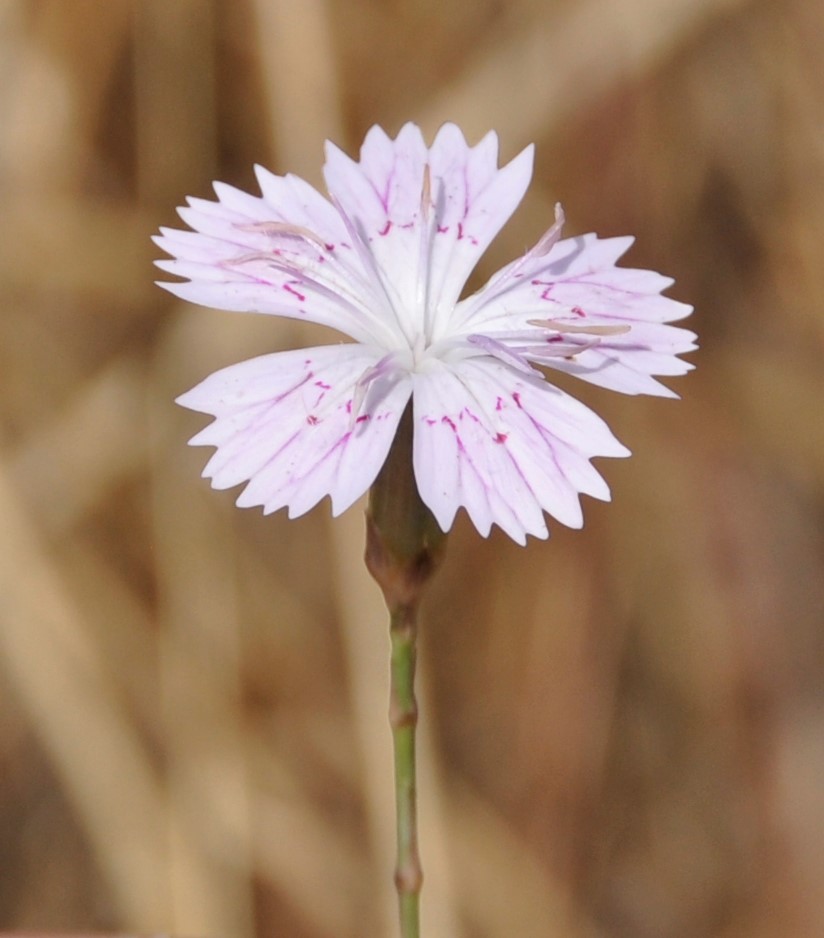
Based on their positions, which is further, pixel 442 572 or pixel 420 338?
pixel 442 572

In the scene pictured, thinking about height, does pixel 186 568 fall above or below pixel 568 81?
below

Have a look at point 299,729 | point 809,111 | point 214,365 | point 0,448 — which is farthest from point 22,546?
point 809,111

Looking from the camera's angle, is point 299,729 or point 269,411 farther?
point 299,729

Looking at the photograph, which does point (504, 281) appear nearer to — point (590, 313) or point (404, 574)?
point (590, 313)

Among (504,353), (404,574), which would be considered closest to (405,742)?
(404,574)

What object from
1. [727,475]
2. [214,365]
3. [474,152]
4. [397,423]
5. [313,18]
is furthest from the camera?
[727,475]

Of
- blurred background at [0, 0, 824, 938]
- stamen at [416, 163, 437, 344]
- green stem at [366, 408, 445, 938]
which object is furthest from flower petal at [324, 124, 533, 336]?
blurred background at [0, 0, 824, 938]

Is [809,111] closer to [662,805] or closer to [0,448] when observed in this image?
[662,805]

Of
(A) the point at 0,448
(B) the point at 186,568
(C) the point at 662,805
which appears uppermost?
(A) the point at 0,448
